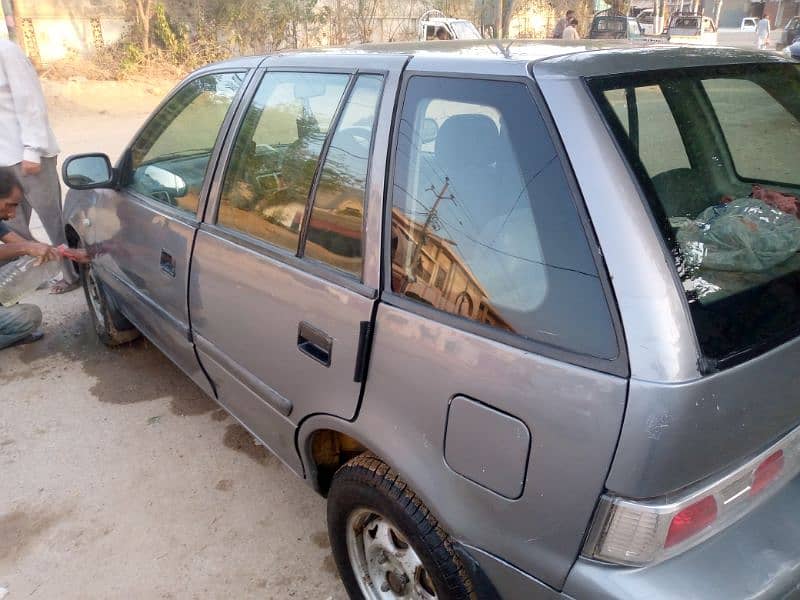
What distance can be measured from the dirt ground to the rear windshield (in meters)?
1.69

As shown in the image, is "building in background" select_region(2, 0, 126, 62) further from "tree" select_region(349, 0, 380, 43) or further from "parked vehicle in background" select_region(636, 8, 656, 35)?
"parked vehicle in background" select_region(636, 8, 656, 35)

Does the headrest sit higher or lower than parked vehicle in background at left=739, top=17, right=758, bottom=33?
lower

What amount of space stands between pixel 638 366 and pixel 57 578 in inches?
89.6

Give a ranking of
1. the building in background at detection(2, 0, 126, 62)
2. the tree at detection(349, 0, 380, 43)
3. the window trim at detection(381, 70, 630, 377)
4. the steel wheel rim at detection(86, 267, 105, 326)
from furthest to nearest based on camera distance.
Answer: the tree at detection(349, 0, 380, 43) < the building in background at detection(2, 0, 126, 62) < the steel wheel rim at detection(86, 267, 105, 326) < the window trim at detection(381, 70, 630, 377)

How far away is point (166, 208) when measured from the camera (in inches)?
109

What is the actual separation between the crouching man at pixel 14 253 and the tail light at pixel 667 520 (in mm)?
3385

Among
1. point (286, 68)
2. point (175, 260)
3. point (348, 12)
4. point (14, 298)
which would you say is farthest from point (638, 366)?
point (348, 12)

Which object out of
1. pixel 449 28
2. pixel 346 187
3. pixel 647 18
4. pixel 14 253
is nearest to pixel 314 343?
pixel 346 187

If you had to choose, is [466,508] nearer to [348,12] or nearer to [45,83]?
[45,83]

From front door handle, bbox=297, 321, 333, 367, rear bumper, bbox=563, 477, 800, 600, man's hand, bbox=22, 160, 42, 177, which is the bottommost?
rear bumper, bbox=563, 477, 800, 600

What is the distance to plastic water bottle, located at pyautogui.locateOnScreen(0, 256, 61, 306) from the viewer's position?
368 cm

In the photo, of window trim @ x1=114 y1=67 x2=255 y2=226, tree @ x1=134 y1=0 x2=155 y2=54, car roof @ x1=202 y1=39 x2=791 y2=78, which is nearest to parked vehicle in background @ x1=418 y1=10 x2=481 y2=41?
tree @ x1=134 y1=0 x2=155 y2=54

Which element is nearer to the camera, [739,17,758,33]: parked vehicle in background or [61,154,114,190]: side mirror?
[61,154,114,190]: side mirror

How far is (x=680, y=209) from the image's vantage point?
1.60 meters
